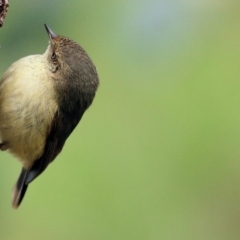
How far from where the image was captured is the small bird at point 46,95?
11.5 feet

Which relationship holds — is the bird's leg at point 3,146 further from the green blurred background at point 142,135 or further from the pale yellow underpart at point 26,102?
the green blurred background at point 142,135

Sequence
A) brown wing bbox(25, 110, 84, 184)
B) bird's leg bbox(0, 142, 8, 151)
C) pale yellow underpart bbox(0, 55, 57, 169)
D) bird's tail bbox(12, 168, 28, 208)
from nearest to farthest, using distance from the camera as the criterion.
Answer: pale yellow underpart bbox(0, 55, 57, 169), brown wing bbox(25, 110, 84, 184), bird's leg bbox(0, 142, 8, 151), bird's tail bbox(12, 168, 28, 208)

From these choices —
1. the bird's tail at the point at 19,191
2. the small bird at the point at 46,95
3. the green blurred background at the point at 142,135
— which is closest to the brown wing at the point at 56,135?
the small bird at the point at 46,95

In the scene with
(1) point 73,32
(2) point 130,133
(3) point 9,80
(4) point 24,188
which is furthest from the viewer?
(1) point 73,32

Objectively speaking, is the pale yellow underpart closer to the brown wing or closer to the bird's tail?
the brown wing

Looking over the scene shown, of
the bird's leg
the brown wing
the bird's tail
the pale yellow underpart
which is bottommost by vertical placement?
the bird's tail

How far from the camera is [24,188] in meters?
4.10

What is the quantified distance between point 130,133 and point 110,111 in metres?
0.29

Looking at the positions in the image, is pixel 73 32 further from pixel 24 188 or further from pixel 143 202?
pixel 24 188

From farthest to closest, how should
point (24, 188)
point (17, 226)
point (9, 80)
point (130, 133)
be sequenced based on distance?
1. point (130, 133)
2. point (17, 226)
3. point (24, 188)
4. point (9, 80)

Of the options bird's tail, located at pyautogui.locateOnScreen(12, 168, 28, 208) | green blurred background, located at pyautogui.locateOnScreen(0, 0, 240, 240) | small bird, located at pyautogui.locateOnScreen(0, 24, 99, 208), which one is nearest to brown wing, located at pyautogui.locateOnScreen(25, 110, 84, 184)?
small bird, located at pyautogui.locateOnScreen(0, 24, 99, 208)

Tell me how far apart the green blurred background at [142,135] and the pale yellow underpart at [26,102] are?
1675 mm

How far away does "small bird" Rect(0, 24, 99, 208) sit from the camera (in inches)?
139

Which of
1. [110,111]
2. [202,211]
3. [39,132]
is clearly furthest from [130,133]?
[39,132]
